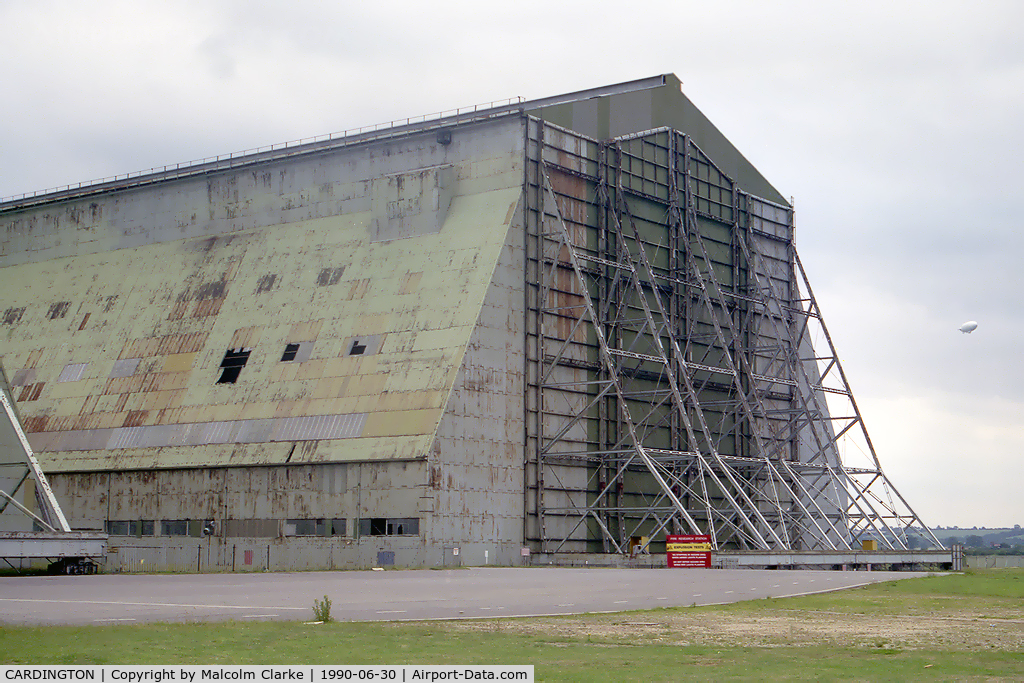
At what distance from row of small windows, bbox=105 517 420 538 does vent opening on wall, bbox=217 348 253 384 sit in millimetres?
8038

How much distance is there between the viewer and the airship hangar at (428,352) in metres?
59.2

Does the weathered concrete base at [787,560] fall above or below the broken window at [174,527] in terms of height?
below

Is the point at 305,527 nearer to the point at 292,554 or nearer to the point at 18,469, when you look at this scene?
the point at 292,554

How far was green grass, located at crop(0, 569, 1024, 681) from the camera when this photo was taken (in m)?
15.9

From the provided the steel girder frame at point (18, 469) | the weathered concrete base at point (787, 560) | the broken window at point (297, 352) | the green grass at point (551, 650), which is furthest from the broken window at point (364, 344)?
the green grass at point (551, 650)

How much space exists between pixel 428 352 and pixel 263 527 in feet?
→ 38.7

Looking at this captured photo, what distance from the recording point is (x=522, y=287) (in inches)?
2498

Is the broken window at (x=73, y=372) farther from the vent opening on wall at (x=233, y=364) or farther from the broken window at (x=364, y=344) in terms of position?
the broken window at (x=364, y=344)

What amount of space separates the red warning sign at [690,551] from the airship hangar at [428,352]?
2.41 metres

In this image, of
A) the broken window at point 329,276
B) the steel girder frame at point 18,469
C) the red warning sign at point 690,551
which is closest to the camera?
the steel girder frame at point 18,469

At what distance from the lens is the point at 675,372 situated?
7275 centimetres

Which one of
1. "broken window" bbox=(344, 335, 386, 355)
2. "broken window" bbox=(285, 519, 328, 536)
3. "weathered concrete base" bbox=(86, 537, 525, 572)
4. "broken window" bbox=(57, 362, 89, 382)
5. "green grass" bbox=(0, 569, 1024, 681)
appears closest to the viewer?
"green grass" bbox=(0, 569, 1024, 681)

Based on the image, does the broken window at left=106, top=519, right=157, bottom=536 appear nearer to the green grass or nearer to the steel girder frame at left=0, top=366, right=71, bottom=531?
the steel girder frame at left=0, top=366, right=71, bottom=531

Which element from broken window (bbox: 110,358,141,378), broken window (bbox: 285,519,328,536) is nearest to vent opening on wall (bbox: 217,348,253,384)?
broken window (bbox: 110,358,141,378)
